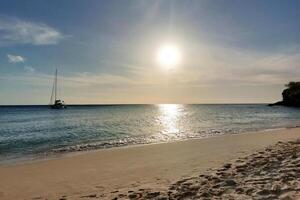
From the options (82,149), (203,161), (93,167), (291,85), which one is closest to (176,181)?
(203,161)

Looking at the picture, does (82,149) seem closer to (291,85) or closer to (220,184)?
(220,184)

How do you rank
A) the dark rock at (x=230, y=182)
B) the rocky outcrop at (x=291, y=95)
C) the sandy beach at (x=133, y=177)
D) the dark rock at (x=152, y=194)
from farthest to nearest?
the rocky outcrop at (x=291, y=95), the sandy beach at (x=133, y=177), the dark rock at (x=230, y=182), the dark rock at (x=152, y=194)

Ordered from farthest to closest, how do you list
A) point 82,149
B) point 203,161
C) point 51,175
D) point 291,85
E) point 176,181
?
point 291,85, point 82,149, point 203,161, point 51,175, point 176,181

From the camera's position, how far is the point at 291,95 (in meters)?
132

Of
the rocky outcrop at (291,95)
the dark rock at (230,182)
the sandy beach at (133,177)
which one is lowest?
the sandy beach at (133,177)

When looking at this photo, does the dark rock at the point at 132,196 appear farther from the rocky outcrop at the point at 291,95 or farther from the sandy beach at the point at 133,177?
the rocky outcrop at the point at 291,95

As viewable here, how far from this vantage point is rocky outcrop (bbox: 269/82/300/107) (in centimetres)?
12688

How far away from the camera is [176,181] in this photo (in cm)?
953

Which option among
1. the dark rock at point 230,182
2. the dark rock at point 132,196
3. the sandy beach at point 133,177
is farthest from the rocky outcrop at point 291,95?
the dark rock at point 132,196

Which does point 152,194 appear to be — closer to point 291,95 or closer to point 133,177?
point 133,177

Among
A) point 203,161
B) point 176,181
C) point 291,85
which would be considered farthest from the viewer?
point 291,85

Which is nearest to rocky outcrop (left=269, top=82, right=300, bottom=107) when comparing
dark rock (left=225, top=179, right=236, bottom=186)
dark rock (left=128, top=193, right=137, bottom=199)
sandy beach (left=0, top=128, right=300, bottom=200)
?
sandy beach (left=0, top=128, right=300, bottom=200)

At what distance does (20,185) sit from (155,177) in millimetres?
4224

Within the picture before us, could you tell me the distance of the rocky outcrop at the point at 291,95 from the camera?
416 ft
